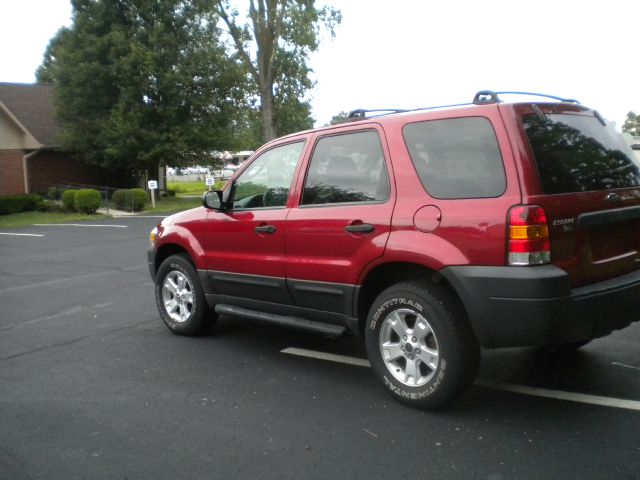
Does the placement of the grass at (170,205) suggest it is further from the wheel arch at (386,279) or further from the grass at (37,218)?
the wheel arch at (386,279)

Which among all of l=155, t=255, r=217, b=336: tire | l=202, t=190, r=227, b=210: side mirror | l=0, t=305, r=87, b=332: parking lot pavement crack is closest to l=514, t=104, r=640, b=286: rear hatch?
l=202, t=190, r=227, b=210: side mirror

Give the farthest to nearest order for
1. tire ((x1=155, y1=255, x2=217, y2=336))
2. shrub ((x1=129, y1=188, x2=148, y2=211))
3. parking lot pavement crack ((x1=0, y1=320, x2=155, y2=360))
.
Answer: shrub ((x1=129, y1=188, x2=148, y2=211)) → tire ((x1=155, y1=255, x2=217, y2=336)) → parking lot pavement crack ((x1=0, y1=320, x2=155, y2=360))

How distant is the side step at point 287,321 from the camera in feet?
15.1

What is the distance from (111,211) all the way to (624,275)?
81.7 ft

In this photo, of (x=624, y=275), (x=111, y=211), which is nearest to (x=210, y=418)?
(x=624, y=275)

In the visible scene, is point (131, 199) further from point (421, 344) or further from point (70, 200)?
point (421, 344)

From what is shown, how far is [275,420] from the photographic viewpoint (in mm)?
3957

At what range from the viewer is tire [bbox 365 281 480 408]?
383 centimetres

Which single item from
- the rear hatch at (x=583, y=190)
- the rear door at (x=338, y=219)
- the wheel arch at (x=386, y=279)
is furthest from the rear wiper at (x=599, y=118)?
the wheel arch at (x=386, y=279)

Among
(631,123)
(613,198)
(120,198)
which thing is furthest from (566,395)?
(631,123)

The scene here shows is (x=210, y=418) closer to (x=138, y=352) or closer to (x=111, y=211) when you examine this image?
(x=138, y=352)

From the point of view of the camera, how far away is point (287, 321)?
4926 millimetres

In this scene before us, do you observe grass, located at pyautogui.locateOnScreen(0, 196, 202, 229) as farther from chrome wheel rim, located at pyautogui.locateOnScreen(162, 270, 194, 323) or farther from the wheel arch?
the wheel arch

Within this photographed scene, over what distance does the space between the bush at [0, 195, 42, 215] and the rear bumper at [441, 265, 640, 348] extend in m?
25.1
